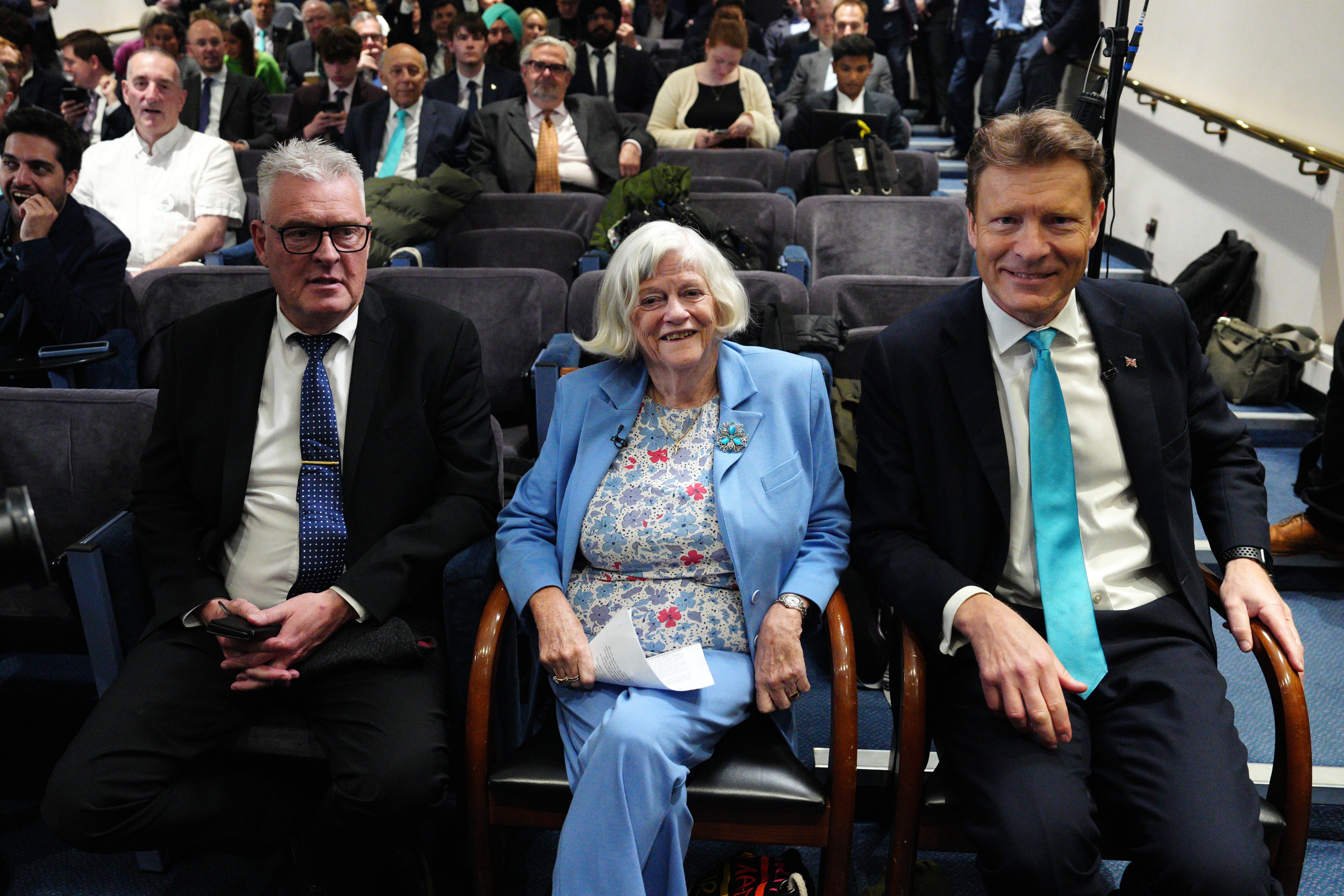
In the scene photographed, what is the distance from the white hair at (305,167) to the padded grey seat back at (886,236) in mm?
2142

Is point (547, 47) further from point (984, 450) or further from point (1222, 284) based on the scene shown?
point (984, 450)

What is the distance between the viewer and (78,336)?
2521 mm

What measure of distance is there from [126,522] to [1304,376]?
3.94 metres

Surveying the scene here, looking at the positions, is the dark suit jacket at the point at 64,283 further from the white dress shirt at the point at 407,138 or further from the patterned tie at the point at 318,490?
the white dress shirt at the point at 407,138

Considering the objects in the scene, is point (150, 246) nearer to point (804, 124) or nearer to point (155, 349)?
point (155, 349)

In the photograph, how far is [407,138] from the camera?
4684 millimetres

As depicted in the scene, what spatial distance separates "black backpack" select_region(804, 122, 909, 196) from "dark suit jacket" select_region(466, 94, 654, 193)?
0.80 m

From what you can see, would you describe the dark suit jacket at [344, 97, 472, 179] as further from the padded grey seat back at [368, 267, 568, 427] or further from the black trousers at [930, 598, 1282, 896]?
the black trousers at [930, 598, 1282, 896]

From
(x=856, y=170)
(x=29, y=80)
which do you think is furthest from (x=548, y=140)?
(x=29, y=80)

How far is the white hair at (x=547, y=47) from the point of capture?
14.5 feet

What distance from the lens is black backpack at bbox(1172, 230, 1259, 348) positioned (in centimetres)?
419

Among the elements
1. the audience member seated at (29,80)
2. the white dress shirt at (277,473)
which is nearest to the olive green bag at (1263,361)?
the white dress shirt at (277,473)

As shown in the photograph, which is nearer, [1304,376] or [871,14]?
[1304,376]

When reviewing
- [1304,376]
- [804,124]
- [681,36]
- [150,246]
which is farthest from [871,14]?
[150,246]
